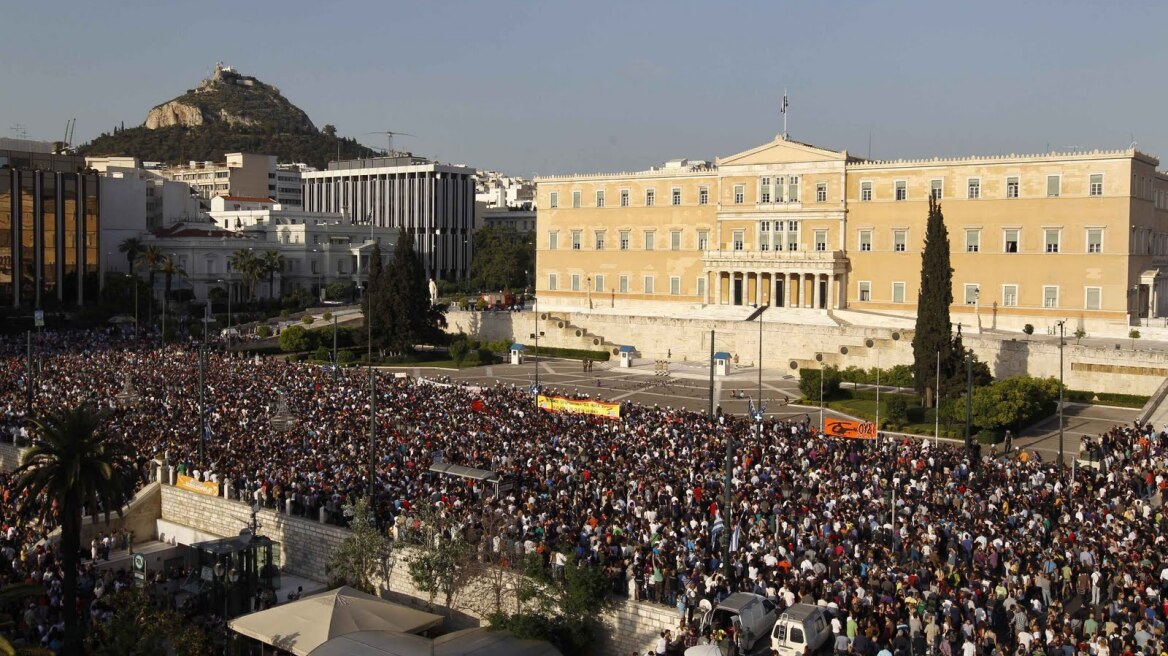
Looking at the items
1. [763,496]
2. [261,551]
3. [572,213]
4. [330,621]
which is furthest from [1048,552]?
[572,213]

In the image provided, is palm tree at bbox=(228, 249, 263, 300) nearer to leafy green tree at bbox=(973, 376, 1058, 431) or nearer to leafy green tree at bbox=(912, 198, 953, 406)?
leafy green tree at bbox=(912, 198, 953, 406)

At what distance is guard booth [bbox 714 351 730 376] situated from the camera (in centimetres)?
5172

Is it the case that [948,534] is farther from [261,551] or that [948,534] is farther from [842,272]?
[842,272]

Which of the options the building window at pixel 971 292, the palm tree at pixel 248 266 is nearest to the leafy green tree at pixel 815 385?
the building window at pixel 971 292

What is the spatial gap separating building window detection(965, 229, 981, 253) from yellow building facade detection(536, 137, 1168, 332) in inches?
3.0

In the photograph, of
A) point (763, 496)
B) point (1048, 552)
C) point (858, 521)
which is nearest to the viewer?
point (1048, 552)

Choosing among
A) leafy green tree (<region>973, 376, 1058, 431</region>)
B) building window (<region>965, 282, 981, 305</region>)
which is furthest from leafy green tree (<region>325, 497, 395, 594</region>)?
building window (<region>965, 282, 981, 305</region>)

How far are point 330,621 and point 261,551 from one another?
20.4ft

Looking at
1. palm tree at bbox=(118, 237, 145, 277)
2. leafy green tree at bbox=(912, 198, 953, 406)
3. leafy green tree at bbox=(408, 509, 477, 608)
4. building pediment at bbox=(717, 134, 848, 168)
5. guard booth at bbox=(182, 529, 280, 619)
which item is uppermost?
building pediment at bbox=(717, 134, 848, 168)

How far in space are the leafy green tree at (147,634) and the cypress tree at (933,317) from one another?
29.6 meters

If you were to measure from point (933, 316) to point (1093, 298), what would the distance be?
1728 centimetres

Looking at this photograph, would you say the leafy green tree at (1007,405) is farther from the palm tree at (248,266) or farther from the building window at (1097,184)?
the palm tree at (248,266)

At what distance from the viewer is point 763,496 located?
2292 cm

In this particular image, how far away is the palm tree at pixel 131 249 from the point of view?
7705 cm
